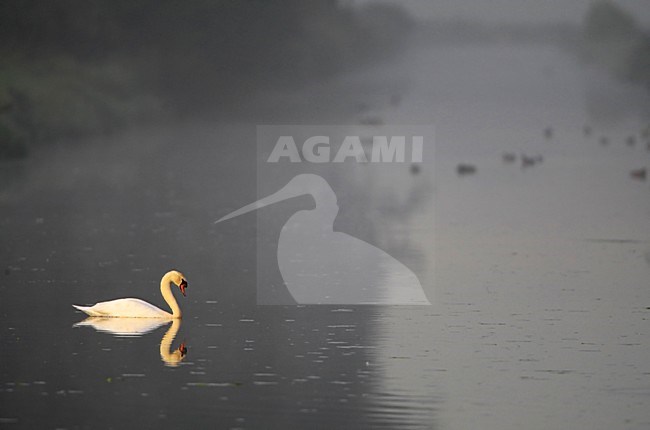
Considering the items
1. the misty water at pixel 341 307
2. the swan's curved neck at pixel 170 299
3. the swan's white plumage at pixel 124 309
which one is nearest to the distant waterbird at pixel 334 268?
the misty water at pixel 341 307

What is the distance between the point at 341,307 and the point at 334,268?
3.28 metres

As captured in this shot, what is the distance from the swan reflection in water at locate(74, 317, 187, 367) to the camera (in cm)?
1464

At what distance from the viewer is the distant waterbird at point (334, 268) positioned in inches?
711

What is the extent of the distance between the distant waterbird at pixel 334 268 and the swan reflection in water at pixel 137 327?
2.15m

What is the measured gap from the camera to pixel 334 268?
67.1ft

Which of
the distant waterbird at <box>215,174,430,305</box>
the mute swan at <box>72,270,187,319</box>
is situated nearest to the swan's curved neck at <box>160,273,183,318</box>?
the mute swan at <box>72,270,187,319</box>

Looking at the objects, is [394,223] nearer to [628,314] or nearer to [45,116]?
[628,314]

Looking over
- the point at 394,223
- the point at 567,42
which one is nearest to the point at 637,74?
the point at 567,42

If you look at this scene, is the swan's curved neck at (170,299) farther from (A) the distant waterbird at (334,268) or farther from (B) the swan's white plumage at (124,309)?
(A) the distant waterbird at (334,268)

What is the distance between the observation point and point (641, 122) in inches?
2270

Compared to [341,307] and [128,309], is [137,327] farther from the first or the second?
[341,307]

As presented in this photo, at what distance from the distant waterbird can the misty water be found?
14.2 inches

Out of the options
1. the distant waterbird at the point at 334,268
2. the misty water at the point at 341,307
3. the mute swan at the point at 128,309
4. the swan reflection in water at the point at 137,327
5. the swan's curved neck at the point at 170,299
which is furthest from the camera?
the distant waterbird at the point at 334,268

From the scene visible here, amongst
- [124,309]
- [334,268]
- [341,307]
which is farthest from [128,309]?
[334,268]
